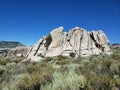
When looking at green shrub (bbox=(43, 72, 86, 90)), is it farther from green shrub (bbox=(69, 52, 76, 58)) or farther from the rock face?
the rock face

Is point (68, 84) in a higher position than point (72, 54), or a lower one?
lower

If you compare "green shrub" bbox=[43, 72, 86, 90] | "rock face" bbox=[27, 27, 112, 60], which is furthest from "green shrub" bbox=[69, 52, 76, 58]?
"green shrub" bbox=[43, 72, 86, 90]

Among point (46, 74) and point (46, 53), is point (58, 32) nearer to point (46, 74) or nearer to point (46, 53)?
point (46, 53)

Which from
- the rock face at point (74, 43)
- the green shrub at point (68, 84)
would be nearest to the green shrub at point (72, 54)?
the rock face at point (74, 43)

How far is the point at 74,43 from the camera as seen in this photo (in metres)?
41.5

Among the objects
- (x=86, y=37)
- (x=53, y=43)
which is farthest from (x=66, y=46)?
(x=86, y=37)

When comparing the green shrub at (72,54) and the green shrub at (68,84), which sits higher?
the green shrub at (72,54)

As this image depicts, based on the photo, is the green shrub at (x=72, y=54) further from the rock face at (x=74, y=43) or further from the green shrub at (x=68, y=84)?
the green shrub at (x=68, y=84)

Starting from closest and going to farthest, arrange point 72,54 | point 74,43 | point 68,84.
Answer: point 68,84, point 72,54, point 74,43

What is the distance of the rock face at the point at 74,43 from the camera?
39594 mm

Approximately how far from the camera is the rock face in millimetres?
39594

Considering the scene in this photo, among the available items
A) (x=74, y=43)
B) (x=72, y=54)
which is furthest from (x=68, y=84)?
(x=74, y=43)

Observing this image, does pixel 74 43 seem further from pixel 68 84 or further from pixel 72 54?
pixel 68 84

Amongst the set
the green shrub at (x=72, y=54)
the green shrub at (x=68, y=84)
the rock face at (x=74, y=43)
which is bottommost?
the green shrub at (x=68, y=84)
